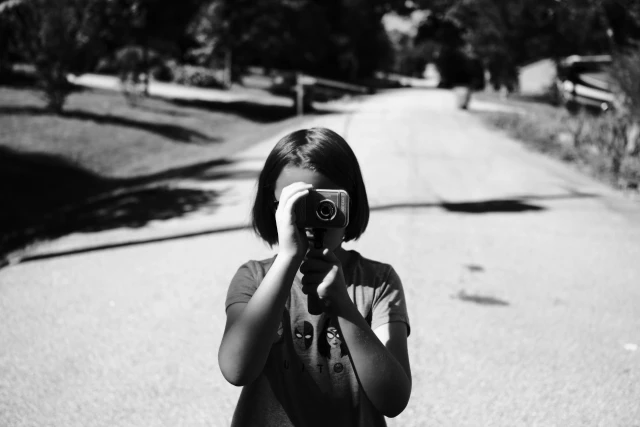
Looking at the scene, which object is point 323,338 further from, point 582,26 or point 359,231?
point 582,26

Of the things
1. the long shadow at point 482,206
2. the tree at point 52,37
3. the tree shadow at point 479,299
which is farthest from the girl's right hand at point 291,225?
the tree at point 52,37

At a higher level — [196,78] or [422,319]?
[196,78]

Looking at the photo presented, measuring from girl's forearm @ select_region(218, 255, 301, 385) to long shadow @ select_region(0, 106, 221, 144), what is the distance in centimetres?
1600

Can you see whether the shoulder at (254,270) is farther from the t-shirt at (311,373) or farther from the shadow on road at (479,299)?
the shadow on road at (479,299)

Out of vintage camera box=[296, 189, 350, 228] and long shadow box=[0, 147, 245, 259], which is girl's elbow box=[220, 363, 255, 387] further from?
long shadow box=[0, 147, 245, 259]

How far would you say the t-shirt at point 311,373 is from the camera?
1.68 meters

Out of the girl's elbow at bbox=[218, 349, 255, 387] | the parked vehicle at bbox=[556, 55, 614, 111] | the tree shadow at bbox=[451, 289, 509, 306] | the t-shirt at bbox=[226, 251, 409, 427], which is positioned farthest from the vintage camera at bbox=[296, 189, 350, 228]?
the parked vehicle at bbox=[556, 55, 614, 111]

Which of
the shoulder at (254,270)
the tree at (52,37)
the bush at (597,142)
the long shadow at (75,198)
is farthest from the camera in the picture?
the tree at (52,37)

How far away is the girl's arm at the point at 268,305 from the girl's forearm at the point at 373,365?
0.16m

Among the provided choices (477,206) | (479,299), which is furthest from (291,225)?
(477,206)

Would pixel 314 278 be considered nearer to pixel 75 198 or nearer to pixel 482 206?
pixel 482 206

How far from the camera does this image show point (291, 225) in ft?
4.96

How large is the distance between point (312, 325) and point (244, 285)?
229 mm

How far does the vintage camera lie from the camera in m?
1.52
